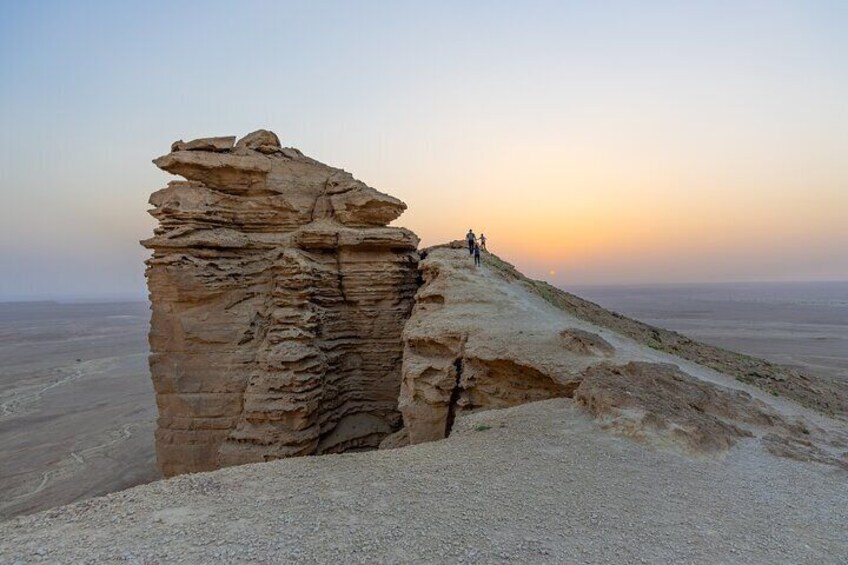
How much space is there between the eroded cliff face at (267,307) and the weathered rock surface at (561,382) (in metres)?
2.80

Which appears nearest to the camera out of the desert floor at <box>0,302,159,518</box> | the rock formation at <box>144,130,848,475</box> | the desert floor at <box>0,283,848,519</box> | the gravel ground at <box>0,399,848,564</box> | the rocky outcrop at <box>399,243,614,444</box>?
the gravel ground at <box>0,399,848,564</box>

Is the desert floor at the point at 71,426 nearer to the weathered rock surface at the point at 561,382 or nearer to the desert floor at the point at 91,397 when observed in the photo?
the desert floor at the point at 91,397

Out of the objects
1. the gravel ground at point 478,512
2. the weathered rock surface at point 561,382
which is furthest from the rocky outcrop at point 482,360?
the gravel ground at point 478,512

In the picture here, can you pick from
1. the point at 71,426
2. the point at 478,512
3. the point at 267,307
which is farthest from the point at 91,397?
the point at 478,512

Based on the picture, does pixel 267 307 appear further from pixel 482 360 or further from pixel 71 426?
pixel 71 426

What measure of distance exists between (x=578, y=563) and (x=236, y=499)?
4588 millimetres

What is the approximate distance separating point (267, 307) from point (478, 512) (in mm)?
12254

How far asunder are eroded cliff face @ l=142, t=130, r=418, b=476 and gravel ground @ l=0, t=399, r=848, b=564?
25.7ft

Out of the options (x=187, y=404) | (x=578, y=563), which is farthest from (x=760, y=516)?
(x=187, y=404)

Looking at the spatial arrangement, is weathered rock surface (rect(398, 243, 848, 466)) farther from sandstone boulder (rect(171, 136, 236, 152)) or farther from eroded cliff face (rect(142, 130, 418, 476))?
sandstone boulder (rect(171, 136, 236, 152))

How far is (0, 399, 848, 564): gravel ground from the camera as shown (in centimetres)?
537

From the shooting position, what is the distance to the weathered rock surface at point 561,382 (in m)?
8.68

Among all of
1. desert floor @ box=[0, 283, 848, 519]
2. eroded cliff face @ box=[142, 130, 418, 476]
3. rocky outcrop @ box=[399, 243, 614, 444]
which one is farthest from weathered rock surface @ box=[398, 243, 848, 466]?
desert floor @ box=[0, 283, 848, 519]

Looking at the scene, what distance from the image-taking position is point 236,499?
6.53 m
